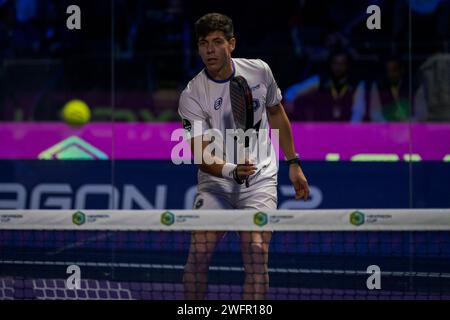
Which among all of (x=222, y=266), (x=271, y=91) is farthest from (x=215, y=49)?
(x=222, y=266)

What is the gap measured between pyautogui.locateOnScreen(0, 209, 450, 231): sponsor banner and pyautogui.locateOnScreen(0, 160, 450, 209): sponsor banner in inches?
133

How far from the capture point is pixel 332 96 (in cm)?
954

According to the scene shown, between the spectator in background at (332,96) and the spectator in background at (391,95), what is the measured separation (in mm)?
104

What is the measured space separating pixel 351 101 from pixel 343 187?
0.70m

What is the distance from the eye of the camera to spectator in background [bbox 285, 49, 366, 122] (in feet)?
31.2

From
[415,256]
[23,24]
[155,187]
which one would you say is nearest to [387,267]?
[415,256]

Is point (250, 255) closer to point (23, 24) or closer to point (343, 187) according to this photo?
point (343, 187)

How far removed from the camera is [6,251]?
9.12 m

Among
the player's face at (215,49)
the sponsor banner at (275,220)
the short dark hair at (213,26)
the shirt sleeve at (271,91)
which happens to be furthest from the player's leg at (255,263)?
the short dark hair at (213,26)

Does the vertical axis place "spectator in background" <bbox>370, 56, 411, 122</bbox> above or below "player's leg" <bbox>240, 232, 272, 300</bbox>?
above

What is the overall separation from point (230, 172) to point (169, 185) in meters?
3.62

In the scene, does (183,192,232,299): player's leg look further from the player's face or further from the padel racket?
the player's face

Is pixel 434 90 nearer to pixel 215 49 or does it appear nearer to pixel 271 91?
pixel 271 91

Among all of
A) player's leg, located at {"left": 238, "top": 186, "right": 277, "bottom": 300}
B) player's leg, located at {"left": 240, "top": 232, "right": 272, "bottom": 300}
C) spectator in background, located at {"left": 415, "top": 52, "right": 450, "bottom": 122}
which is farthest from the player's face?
spectator in background, located at {"left": 415, "top": 52, "right": 450, "bottom": 122}
